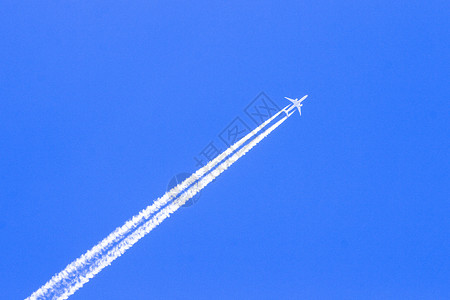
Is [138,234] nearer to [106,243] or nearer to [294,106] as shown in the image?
[106,243]

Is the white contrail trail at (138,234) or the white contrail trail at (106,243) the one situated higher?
the white contrail trail at (106,243)

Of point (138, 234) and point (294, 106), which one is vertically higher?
point (294, 106)

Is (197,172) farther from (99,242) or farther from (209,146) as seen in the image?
(99,242)

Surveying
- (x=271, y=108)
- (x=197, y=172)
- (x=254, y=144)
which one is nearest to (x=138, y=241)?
(x=197, y=172)

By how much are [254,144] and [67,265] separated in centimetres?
382

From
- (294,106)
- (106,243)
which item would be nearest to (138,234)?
(106,243)

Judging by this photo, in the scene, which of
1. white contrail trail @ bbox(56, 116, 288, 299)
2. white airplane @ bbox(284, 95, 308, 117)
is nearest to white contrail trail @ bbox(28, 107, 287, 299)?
white contrail trail @ bbox(56, 116, 288, 299)

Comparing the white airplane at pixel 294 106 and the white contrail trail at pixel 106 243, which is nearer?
the white contrail trail at pixel 106 243

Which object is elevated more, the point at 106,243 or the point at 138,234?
the point at 106,243

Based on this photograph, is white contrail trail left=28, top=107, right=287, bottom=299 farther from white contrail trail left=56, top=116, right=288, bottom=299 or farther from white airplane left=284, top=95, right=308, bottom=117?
white airplane left=284, top=95, right=308, bottom=117

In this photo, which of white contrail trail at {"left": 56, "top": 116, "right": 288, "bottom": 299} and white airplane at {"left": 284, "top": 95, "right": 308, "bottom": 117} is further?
white airplane at {"left": 284, "top": 95, "right": 308, "bottom": 117}

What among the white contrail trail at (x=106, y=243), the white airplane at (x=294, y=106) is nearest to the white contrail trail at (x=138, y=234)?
the white contrail trail at (x=106, y=243)

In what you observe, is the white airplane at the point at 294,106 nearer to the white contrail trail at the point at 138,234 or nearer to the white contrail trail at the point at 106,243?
the white contrail trail at the point at 138,234

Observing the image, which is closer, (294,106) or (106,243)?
(106,243)
